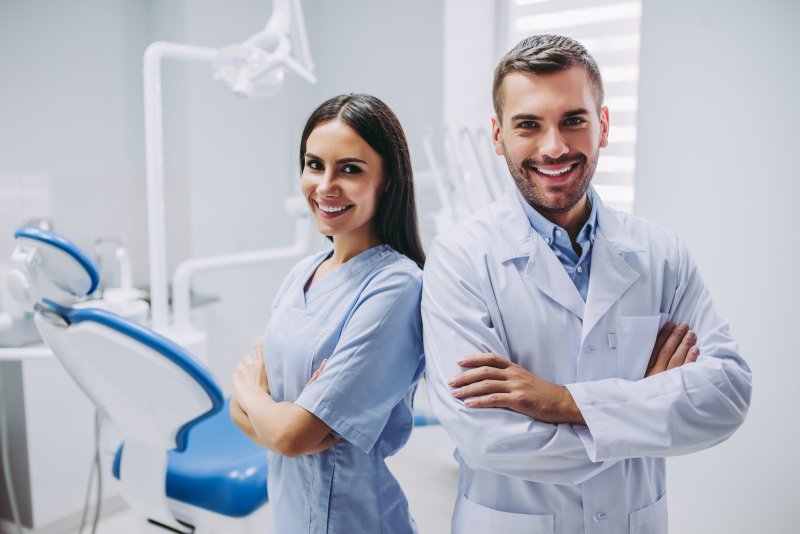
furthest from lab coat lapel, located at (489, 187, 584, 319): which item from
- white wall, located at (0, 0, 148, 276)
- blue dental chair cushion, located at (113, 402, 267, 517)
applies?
white wall, located at (0, 0, 148, 276)

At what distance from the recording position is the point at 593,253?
3.63ft

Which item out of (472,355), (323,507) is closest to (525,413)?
(472,355)

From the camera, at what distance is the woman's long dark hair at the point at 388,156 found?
112cm

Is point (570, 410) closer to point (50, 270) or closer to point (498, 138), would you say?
point (498, 138)

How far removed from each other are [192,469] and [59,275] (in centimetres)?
47

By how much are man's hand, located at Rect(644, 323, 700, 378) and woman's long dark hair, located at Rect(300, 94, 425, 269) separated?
42cm

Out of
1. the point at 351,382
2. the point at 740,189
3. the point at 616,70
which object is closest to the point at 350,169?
the point at 351,382

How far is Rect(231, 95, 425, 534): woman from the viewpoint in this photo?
41.9 inches

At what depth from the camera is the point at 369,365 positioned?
1.07m

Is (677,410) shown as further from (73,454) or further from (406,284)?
(73,454)

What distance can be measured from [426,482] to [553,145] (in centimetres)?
199

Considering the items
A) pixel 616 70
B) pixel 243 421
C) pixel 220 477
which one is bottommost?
pixel 220 477

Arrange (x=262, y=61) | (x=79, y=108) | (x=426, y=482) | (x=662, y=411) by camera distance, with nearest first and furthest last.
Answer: (x=662, y=411) < (x=262, y=61) < (x=79, y=108) < (x=426, y=482)

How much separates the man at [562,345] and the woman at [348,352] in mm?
78
